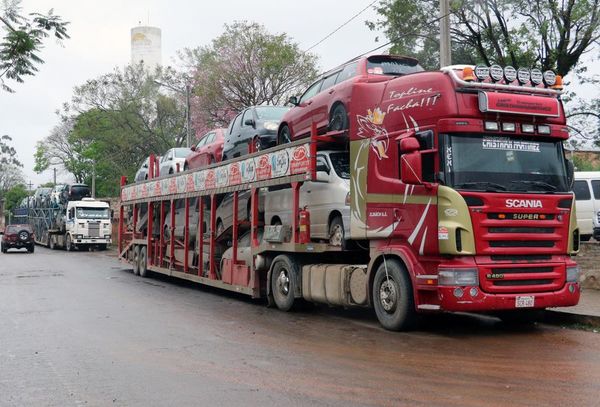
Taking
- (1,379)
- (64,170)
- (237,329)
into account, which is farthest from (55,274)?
(64,170)

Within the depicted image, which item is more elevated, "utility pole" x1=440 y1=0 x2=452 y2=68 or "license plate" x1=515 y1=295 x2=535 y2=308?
"utility pole" x1=440 y1=0 x2=452 y2=68

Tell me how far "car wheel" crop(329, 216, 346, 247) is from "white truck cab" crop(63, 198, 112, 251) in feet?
97.7

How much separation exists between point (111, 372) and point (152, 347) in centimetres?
140

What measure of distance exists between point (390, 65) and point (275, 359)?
581 centimetres

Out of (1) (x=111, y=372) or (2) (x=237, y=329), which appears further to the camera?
(2) (x=237, y=329)

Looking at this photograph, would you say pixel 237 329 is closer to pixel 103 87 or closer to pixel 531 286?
pixel 531 286

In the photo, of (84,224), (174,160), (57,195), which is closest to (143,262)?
(174,160)

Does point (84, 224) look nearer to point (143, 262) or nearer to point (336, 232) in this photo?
point (143, 262)

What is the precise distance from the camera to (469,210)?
27.1 feet

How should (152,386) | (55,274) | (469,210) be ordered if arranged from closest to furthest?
(152,386) < (469,210) < (55,274)

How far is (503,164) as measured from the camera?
8.64 meters

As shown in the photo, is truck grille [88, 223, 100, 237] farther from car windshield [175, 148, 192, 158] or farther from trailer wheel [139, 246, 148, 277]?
car windshield [175, 148, 192, 158]

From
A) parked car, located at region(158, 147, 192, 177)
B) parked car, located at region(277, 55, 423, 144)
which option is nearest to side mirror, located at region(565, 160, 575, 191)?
parked car, located at region(277, 55, 423, 144)

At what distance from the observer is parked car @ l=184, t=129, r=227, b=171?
1662cm
